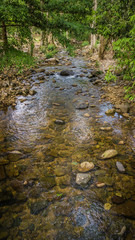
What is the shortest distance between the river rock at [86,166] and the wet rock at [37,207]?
1068mm

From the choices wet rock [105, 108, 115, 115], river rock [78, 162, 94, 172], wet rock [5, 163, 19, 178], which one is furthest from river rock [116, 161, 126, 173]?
wet rock [105, 108, 115, 115]

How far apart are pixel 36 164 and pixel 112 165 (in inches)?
71.7

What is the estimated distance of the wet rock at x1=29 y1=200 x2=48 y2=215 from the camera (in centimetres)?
249

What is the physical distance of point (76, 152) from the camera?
12.6 ft

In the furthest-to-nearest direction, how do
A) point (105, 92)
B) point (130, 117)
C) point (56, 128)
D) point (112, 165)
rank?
point (105, 92) < point (130, 117) < point (56, 128) < point (112, 165)

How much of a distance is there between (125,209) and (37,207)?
5.08 ft

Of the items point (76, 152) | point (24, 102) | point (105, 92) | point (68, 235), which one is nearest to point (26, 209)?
point (68, 235)

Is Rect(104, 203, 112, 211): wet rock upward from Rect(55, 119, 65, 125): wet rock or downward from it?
downward

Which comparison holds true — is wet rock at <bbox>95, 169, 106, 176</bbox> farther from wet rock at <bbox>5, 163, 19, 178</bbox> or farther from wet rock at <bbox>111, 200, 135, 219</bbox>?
wet rock at <bbox>5, 163, 19, 178</bbox>

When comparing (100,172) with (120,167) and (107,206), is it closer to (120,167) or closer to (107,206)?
(120,167)

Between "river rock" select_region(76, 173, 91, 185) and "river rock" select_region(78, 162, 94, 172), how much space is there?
0.16m

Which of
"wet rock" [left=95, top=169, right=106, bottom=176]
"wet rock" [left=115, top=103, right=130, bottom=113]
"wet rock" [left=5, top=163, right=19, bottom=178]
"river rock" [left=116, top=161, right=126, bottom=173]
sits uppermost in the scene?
"wet rock" [left=115, top=103, right=130, bottom=113]

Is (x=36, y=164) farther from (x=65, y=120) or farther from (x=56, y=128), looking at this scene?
(x=65, y=120)

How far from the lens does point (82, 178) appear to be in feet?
10.0
